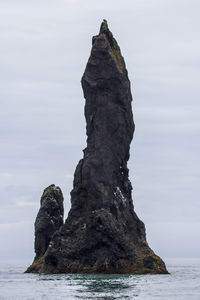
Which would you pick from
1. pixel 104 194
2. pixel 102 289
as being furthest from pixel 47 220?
pixel 102 289

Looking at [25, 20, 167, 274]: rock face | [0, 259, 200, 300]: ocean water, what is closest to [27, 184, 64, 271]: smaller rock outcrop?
[25, 20, 167, 274]: rock face

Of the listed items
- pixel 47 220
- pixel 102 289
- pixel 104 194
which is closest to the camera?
pixel 102 289

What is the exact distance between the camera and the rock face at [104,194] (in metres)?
101

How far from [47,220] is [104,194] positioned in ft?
69.6

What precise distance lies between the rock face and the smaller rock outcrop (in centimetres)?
575

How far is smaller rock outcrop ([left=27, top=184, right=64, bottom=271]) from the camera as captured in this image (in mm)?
124500

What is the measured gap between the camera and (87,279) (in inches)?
3474

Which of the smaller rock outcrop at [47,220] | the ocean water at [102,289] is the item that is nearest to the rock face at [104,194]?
the smaller rock outcrop at [47,220]

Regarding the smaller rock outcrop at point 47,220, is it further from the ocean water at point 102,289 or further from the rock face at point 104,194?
the ocean water at point 102,289

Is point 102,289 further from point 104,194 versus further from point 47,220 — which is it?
point 47,220

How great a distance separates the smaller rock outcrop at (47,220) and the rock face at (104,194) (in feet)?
18.9

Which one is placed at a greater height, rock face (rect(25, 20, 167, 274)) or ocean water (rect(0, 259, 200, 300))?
rock face (rect(25, 20, 167, 274))

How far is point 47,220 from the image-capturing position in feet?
409

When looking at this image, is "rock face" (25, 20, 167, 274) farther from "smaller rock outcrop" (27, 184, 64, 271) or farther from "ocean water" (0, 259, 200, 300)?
"ocean water" (0, 259, 200, 300)
